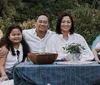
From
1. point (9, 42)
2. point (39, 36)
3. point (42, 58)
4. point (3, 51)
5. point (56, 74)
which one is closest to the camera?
point (56, 74)

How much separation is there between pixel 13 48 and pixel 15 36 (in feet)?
0.48

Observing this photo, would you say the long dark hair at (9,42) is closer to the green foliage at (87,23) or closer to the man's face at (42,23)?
the man's face at (42,23)

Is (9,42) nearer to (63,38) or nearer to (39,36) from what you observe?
(39,36)

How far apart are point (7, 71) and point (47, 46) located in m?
0.62

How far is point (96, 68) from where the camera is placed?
3.67 meters

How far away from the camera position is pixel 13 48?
15.1 feet

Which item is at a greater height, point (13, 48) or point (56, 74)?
point (13, 48)

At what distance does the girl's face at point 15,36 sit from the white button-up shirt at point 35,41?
377mm

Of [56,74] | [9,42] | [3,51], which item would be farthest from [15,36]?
[56,74]

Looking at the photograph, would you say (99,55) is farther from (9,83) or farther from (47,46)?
(9,83)

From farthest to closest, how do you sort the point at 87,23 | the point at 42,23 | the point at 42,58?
the point at 87,23
the point at 42,23
the point at 42,58

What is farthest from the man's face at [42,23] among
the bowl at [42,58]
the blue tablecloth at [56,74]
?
the blue tablecloth at [56,74]

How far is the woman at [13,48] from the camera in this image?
451 cm

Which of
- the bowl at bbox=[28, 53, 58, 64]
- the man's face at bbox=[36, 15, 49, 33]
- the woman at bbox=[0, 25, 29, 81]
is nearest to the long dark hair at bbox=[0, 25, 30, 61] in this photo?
the woman at bbox=[0, 25, 29, 81]
